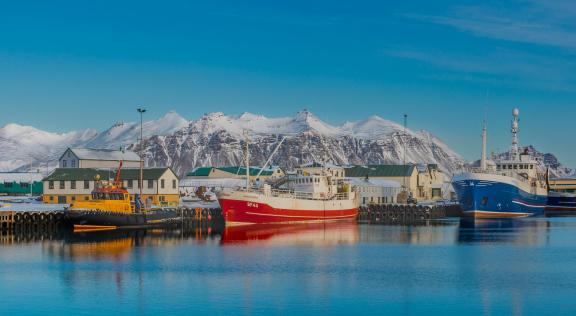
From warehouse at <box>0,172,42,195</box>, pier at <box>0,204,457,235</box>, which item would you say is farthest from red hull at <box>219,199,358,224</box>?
warehouse at <box>0,172,42,195</box>

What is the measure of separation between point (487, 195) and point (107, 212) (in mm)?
52436

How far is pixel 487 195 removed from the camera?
10812cm

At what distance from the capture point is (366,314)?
111 ft

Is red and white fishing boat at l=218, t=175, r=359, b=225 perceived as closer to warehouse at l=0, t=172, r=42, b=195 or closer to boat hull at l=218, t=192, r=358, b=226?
boat hull at l=218, t=192, r=358, b=226

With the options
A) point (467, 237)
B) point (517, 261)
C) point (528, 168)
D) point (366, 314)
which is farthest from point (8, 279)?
point (528, 168)

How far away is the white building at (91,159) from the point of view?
151613mm

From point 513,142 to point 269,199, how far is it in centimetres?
5371

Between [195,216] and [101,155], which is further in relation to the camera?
[101,155]

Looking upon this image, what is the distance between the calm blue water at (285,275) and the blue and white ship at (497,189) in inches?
1383

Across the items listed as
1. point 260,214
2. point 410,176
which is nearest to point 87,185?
point 260,214

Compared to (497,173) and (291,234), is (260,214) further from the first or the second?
(497,173)

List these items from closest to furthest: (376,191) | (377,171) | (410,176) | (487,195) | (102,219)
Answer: (102,219) → (487,195) → (376,191) → (410,176) → (377,171)

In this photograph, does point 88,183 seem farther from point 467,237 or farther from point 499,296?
point 499,296

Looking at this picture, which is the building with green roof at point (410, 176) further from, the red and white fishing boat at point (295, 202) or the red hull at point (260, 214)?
the red hull at point (260, 214)
